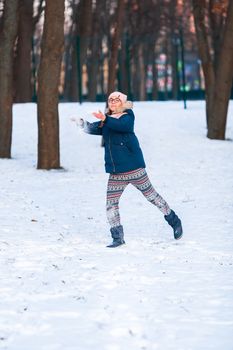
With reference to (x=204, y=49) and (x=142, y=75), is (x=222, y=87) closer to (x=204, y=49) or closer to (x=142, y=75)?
(x=204, y=49)

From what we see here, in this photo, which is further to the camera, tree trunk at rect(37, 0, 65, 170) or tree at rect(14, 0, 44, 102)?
tree at rect(14, 0, 44, 102)

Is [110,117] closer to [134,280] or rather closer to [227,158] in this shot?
[134,280]

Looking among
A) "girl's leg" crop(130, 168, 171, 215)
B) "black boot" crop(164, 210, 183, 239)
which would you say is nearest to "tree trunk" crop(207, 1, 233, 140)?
"black boot" crop(164, 210, 183, 239)

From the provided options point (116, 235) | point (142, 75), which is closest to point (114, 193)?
point (116, 235)

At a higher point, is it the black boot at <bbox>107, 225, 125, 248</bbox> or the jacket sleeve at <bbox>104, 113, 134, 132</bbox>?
the jacket sleeve at <bbox>104, 113, 134, 132</bbox>

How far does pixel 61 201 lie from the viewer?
39.8 ft

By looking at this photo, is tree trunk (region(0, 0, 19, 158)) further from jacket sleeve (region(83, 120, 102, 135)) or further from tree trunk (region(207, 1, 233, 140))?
jacket sleeve (region(83, 120, 102, 135))

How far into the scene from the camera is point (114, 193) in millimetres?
8586

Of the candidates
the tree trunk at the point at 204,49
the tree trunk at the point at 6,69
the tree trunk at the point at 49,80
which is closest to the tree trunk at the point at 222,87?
the tree trunk at the point at 204,49

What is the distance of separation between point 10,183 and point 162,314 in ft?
28.1

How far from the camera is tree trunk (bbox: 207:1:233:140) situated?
61.8ft

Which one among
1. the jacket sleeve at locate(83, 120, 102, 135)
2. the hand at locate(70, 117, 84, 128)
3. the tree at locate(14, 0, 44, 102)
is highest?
the tree at locate(14, 0, 44, 102)

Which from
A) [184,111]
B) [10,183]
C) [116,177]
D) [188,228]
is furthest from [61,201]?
[184,111]

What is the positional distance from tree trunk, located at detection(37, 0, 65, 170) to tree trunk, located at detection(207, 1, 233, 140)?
16.9 feet
